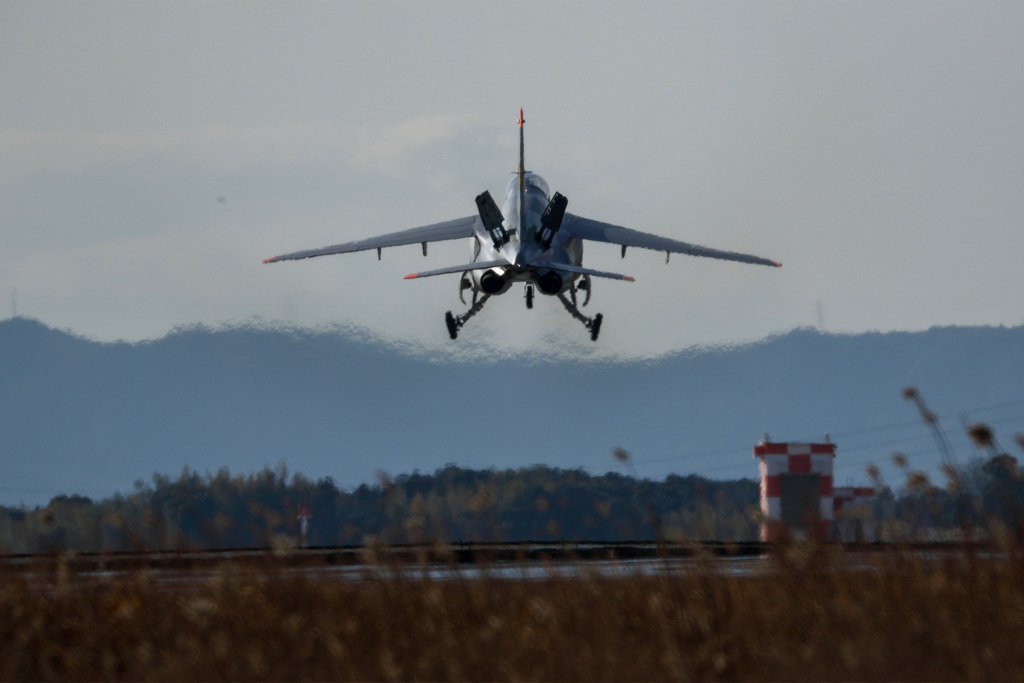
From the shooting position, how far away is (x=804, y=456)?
61.6ft

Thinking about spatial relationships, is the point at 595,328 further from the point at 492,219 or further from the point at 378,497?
the point at 378,497

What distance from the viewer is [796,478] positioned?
1892 centimetres

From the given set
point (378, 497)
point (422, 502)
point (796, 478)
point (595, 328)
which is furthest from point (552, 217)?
point (422, 502)

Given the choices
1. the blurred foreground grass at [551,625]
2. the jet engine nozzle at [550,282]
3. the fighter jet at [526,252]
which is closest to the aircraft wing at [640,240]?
the fighter jet at [526,252]

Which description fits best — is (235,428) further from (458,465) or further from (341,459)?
(458,465)

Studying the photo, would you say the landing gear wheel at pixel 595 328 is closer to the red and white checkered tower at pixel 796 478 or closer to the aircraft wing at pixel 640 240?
the aircraft wing at pixel 640 240

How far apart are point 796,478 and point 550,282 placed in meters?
10.3

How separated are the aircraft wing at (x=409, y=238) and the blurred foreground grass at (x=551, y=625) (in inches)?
958

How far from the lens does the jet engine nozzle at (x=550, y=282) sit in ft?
91.4

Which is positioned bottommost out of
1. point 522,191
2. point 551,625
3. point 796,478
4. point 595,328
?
point 551,625

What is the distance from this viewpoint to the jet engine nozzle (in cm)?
2786

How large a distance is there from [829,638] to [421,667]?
110 inches

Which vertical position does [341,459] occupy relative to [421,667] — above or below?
above

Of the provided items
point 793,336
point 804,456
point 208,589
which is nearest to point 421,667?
point 208,589
